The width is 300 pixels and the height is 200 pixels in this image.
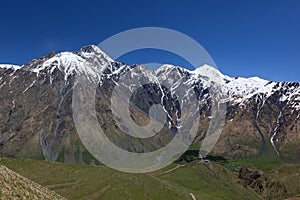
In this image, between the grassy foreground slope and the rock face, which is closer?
the rock face

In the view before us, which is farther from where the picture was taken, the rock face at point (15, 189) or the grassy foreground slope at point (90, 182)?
the grassy foreground slope at point (90, 182)

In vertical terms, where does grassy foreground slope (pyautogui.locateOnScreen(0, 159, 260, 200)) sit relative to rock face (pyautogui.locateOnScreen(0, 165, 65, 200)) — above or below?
below

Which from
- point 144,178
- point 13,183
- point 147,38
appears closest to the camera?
point 13,183

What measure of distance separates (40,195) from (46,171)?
109m

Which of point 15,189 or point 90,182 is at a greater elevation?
point 15,189

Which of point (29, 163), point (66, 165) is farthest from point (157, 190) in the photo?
point (29, 163)

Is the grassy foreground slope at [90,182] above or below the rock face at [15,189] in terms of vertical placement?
below

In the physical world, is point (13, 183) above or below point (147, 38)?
below

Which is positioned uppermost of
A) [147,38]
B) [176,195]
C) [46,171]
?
[147,38]

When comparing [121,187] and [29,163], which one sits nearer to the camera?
[121,187]

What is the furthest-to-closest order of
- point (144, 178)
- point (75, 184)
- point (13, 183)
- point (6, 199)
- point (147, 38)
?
point (144, 178) → point (75, 184) → point (147, 38) → point (13, 183) → point (6, 199)

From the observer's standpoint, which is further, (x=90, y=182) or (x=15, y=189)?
(x=90, y=182)

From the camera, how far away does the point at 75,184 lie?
491ft

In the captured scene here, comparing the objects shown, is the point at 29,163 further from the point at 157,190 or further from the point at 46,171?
the point at 157,190
